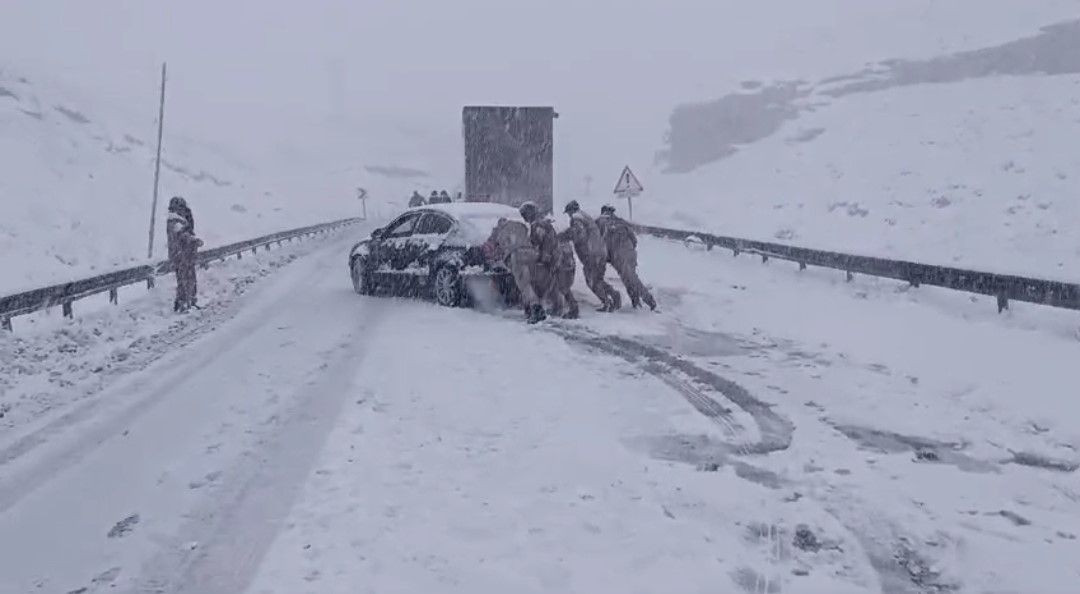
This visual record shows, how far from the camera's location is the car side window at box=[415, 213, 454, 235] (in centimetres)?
1283

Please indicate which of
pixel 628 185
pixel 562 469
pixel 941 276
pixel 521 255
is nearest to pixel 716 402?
pixel 562 469

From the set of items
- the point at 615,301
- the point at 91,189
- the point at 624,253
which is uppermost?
the point at 91,189

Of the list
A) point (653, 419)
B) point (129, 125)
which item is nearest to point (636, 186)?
point (653, 419)

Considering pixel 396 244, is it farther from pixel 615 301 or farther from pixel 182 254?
pixel 615 301

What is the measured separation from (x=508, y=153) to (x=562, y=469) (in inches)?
567

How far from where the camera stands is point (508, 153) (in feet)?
62.3

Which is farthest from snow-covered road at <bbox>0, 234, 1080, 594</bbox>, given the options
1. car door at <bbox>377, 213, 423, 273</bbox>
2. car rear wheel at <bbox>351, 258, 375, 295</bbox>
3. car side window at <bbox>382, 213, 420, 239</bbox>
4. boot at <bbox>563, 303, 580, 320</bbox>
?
car rear wheel at <bbox>351, 258, 375, 295</bbox>

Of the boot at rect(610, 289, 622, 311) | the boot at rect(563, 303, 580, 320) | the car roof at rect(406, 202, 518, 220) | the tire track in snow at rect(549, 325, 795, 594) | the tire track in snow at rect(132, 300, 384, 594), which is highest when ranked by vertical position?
the car roof at rect(406, 202, 518, 220)

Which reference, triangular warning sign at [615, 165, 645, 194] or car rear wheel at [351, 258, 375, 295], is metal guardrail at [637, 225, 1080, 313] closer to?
triangular warning sign at [615, 165, 645, 194]

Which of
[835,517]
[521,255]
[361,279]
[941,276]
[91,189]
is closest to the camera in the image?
[835,517]

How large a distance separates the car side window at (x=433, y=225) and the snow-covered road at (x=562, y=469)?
3.18 meters

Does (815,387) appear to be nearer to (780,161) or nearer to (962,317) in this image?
(962,317)

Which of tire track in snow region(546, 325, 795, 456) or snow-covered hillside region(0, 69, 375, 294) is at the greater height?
snow-covered hillside region(0, 69, 375, 294)

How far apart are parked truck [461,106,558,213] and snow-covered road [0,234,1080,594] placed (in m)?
9.48
